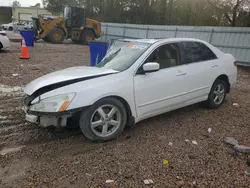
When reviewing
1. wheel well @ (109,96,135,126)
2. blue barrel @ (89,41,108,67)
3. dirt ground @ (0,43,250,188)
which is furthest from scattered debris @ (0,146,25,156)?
blue barrel @ (89,41,108,67)

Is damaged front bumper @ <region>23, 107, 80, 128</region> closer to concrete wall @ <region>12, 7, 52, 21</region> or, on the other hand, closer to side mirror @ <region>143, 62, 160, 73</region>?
side mirror @ <region>143, 62, 160, 73</region>

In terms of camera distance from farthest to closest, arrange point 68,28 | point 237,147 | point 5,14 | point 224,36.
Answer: point 5,14 < point 68,28 < point 224,36 < point 237,147

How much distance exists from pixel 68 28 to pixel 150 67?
1820 centimetres

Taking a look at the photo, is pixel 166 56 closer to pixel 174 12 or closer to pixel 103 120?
pixel 103 120

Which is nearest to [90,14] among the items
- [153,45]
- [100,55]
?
[100,55]

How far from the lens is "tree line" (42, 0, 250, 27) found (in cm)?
1833

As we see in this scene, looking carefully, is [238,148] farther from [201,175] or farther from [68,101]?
[68,101]

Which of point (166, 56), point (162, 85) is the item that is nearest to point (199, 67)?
point (166, 56)

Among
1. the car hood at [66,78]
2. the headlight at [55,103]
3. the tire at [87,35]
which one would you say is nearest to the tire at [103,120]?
the headlight at [55,103]

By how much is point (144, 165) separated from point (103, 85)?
1277 mm

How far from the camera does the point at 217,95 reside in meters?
5.35

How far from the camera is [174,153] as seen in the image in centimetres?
346

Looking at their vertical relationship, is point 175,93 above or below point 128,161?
above

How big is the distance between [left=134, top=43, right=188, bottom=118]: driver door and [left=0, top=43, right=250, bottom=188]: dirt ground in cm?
41
